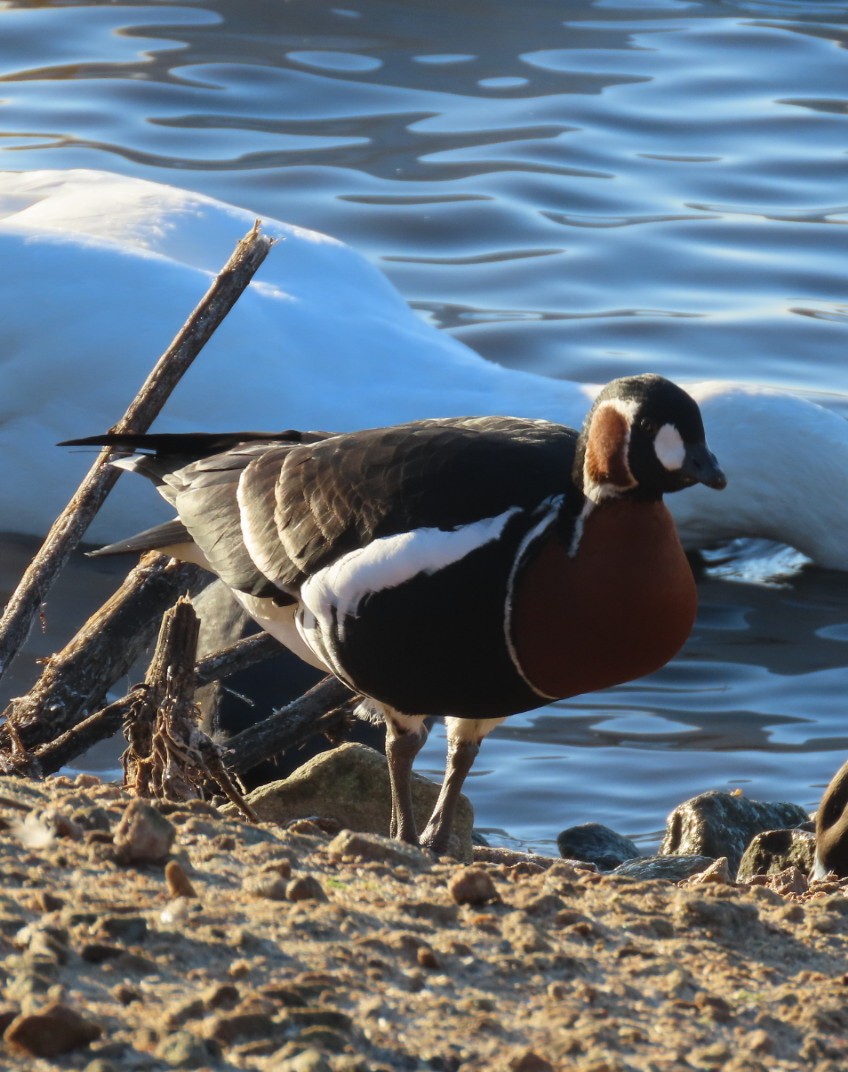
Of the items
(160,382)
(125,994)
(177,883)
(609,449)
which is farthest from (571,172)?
(125,994)

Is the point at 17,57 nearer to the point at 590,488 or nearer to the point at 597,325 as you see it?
the point at 597,325

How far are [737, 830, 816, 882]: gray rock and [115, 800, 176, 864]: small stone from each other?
236 centimetres

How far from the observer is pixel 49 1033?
255 cm

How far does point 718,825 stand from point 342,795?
131 centimetres

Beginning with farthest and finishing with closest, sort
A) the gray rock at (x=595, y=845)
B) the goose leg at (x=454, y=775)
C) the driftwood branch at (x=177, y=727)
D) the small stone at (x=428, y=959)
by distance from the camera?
the gray rock at (x=595, y=845) → the goose leg at (x=454, y=775) → the driftwood branch at (x=177, y=727) → the small stone at (x=428, y=959)

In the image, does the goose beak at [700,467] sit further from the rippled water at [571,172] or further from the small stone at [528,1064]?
the rippled water at [571,172]

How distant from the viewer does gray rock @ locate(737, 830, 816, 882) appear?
5.23m

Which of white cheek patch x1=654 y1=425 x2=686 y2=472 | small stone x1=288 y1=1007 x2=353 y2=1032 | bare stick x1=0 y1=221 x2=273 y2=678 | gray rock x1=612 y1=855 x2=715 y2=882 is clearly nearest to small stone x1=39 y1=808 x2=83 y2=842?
small stone x1=288 y1=1007 x2=353 y2=1032

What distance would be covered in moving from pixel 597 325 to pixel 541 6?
18.2 feet

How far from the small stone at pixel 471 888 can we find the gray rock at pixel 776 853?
2.07 metres

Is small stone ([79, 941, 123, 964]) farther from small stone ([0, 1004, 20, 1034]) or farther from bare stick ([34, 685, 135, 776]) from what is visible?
bare stick ([34, 685, 135, 776])

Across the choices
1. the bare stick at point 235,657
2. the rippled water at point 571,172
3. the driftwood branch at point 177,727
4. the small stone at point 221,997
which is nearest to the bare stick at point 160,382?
the bare stick at point 235,657

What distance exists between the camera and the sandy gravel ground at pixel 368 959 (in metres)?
2.64

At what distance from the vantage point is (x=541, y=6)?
50.5 feet
